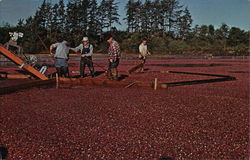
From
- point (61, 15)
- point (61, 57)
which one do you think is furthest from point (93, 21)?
point (61, 57)

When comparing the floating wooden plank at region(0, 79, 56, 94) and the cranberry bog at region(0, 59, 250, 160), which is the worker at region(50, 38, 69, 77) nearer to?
the floating wooden plank at region(0, 79, 56, 94)

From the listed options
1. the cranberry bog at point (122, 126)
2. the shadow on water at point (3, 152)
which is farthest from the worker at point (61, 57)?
the shadow on water at point (3, 152)

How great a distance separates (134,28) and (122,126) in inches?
2748

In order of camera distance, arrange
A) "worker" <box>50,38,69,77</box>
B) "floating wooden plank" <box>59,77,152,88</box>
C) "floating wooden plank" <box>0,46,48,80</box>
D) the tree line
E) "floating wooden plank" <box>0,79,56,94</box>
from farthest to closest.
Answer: the tree line → "worker" <box>50,38,69,77</box> → "floating wooden plank" <box>0,46,48,80</box> → "floating wooden plank" <box>59,77,152,88</box> → "floating wooden plank" <box>0,79,56,94</box>

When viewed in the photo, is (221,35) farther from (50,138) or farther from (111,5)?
(50,138)

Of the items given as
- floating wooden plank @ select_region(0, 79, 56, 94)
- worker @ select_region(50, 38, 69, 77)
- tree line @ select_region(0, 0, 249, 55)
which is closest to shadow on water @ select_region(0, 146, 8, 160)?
floating wooden plank @ select_region(0, 79, 56, 94)

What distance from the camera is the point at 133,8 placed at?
7506cm

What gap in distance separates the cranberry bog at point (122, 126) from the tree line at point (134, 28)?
150 feet

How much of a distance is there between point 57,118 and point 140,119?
148 centimetres

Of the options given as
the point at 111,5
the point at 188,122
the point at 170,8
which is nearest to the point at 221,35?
the point at 170,8

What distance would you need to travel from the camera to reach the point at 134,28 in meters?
73.1

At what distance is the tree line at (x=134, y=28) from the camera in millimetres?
56562

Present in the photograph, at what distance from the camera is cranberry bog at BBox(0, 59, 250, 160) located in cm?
365

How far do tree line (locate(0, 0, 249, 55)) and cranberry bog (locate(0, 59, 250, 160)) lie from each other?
45594mm
